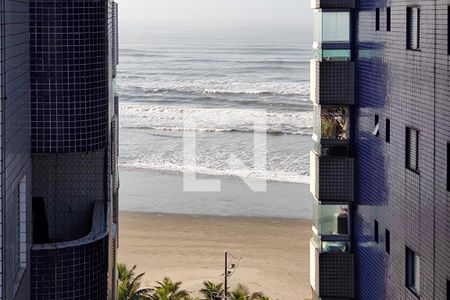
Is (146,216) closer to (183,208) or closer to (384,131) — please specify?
(183,208)

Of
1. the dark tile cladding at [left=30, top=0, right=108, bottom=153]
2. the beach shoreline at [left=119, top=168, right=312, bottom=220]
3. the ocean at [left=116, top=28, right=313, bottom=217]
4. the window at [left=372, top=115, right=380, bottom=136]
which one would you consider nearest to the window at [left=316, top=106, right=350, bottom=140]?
the window at [left=372, top=115, right=380, bottom=136]

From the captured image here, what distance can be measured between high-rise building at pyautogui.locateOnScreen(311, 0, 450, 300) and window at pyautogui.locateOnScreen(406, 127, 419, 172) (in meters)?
0.02

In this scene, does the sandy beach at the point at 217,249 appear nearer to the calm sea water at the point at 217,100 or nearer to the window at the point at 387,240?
A: the calm sea water at the point at 217,100

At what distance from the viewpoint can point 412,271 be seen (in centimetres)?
1334

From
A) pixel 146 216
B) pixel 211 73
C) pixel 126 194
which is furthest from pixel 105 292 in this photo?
pixel 211 73

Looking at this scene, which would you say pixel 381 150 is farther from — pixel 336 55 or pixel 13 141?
pixel 13 141

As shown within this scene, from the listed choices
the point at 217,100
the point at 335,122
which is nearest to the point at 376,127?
the point at 335,122

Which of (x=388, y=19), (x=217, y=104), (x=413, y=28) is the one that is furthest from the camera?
(x=217, y=104)

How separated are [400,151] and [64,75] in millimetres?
4929

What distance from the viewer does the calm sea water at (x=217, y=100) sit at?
54719 millimetres

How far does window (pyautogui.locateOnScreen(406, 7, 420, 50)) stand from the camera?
509 inches

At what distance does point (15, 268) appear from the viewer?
10609mm

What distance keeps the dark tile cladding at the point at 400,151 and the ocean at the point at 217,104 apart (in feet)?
82.5

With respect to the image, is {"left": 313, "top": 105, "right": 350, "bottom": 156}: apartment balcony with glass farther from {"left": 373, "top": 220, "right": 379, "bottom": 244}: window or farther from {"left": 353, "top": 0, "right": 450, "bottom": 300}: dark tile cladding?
{"left": 373, "top": 220, "right": 379, "bottom": 244}: window
